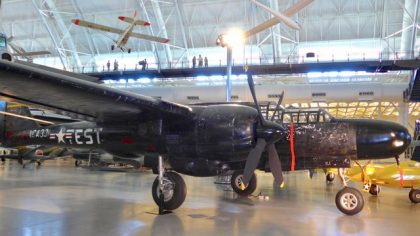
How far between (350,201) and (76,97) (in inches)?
272

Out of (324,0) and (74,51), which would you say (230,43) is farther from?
(74,51)

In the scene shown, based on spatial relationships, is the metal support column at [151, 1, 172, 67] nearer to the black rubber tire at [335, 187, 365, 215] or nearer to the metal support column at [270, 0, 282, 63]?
the metal support column at [270, 0, 282, 63]

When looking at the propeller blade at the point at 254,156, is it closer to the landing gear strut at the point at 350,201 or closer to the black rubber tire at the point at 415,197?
the landing gear strut at the point at 350,201

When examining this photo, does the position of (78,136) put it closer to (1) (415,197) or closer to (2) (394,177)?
(2) (394,177)

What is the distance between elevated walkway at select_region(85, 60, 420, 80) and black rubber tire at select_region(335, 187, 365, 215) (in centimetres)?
1931

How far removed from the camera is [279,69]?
2980 cm

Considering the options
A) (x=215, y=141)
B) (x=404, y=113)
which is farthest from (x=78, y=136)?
(x=404, y=113)

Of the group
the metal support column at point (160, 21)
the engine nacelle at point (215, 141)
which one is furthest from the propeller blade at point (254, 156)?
the metal support column at point (160, 21)

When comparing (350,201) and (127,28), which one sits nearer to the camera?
(350,201)

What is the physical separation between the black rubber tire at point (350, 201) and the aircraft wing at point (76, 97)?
445 cm

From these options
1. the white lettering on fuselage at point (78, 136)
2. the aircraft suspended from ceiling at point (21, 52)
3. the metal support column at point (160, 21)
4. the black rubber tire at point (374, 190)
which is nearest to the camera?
the white lettering on fuselage at point (78, 136)

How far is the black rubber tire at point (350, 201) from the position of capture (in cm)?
920

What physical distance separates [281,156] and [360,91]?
22.1m

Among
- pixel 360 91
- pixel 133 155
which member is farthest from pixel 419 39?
pixel 133 155
